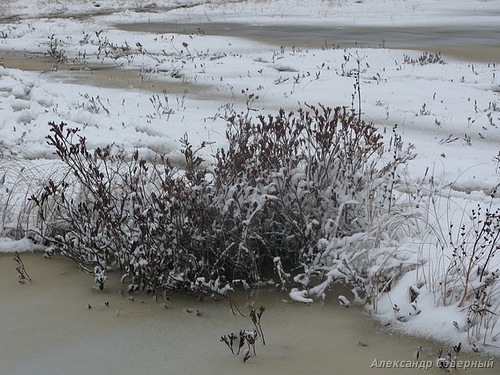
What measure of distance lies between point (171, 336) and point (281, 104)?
6.54m

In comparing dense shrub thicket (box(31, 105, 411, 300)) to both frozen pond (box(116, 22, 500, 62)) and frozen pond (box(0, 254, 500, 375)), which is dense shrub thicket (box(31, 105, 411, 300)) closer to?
frozen pond (box(0, 254, 500, 375))

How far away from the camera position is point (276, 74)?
12500mm

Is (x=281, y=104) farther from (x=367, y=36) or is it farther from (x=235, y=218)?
(x=367, y=36)

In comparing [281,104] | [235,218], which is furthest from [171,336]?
[281,104]

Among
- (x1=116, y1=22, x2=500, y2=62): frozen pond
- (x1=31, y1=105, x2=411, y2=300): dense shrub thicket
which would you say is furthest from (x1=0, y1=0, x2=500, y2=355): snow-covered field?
(x1=31, y1=105, x2=411, y2=300): dense shrub thicket

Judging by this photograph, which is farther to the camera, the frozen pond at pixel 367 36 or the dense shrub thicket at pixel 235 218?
the frozen pond at pixel 367 36

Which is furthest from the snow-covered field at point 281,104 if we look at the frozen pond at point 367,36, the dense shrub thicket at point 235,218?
the dense shrub thicket at point 235,218

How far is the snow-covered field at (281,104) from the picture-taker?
4.70m

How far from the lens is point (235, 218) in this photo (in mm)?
5113

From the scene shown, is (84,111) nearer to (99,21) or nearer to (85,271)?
(85,271)

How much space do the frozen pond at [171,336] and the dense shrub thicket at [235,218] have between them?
214mm

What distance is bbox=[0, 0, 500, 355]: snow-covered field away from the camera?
4.70m

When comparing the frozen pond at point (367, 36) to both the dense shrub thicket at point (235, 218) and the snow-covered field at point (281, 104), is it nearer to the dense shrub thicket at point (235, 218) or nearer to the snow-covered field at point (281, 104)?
the snow-covered field at point (281, 104)

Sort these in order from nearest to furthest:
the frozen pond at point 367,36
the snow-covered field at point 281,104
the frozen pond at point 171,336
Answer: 1. the frozen pond at point 171,336
2. the snow-covered field at point 281,104
3. the frozen pond at point 367,36
